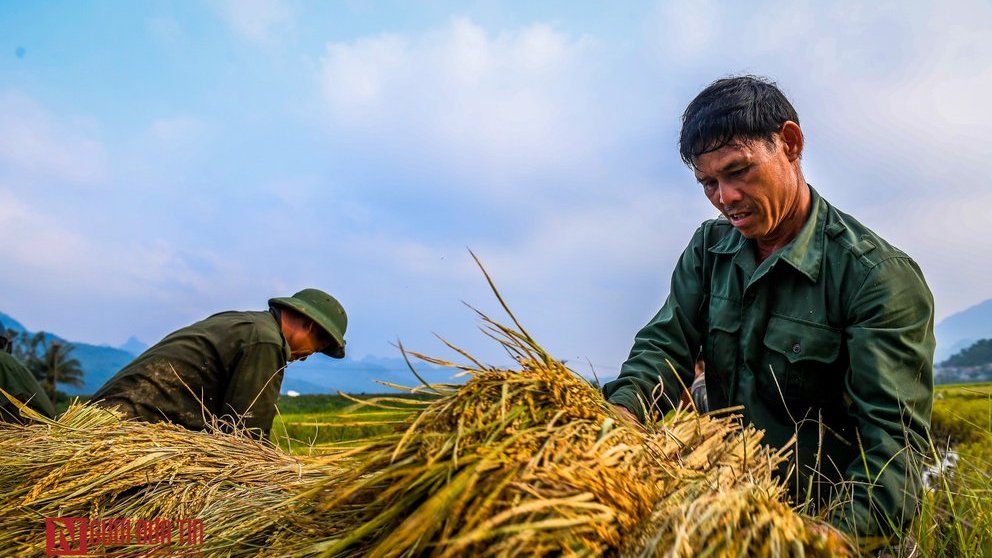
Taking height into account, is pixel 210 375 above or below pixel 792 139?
below

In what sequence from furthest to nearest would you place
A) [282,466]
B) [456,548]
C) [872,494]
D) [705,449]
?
1. [282,466]
2. [872,494]
3. [705,449]
4. [456,548]

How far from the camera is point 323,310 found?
5.03 meters

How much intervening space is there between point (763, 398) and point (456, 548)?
218 centimetres

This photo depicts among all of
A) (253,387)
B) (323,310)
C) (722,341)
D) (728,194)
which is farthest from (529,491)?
(323,310)

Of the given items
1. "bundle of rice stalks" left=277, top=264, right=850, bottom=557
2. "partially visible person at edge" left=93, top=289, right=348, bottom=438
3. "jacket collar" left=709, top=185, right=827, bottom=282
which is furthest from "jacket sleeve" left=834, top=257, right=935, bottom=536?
"partially visible person at edge" left=93, top=289, right=348, bottom=438

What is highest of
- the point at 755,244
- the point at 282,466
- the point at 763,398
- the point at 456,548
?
the point at 755,244

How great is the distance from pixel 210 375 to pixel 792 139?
3.53 m

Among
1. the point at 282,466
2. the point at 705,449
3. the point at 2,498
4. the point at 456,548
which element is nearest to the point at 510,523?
the point at 456,548

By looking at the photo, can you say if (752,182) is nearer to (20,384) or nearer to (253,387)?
(253,387)

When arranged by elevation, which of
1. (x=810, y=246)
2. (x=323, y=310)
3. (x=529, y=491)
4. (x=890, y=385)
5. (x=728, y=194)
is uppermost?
(x=323, y=310)

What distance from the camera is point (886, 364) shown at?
2.16 metres

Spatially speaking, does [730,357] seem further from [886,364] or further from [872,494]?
[872,494]

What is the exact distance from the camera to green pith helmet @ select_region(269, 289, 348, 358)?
4809 millimetres

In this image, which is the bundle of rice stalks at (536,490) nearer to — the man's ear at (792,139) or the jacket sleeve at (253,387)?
the man's ear at (792,139)
